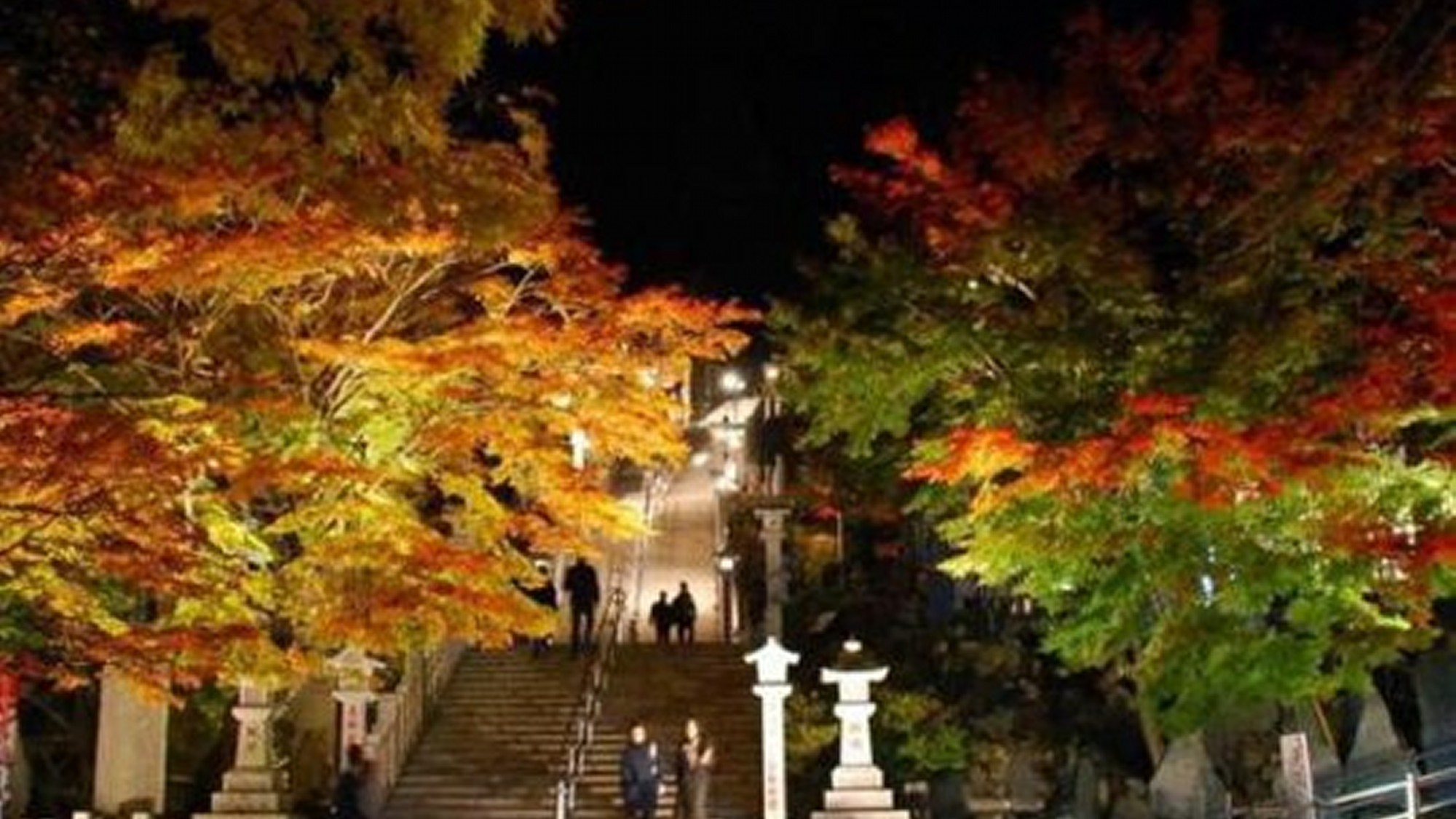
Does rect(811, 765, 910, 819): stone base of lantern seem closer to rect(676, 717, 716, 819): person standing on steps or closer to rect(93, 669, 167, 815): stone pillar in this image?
rect(676, 717, 716, 819): person standing on steps

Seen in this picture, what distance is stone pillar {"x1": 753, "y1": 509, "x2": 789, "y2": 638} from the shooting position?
2548cm

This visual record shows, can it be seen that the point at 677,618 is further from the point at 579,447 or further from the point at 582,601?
the point at 579,447

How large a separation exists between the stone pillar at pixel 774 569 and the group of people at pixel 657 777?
541cm

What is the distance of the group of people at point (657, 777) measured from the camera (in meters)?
19.9

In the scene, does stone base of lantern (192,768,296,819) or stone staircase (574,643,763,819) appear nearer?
stone base of lantern (192,768,296,819)

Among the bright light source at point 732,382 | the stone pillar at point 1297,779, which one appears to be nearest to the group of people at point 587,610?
the stone pillar at point 1297,779

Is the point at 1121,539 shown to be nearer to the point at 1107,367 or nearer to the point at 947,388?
the point at 1107,367

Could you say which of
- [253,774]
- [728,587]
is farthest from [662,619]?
[253,774]

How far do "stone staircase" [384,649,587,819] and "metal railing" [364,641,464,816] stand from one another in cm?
16

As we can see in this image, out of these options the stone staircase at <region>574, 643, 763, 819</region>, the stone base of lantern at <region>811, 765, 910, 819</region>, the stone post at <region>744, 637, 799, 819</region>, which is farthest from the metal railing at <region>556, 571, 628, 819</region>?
the stone base of lantern at <region>811, 765, 910, 819</region>

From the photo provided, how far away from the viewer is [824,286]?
938 inches

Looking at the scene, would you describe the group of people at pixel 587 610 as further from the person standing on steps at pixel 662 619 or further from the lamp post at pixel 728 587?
the lamp post at pixel 728 587

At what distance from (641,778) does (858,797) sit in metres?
2.75

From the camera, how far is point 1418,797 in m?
17.2
